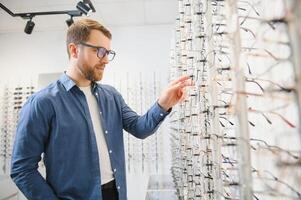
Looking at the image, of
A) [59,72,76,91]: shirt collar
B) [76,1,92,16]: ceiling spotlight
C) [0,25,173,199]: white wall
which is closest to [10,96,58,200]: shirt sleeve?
[59,72,76,91]: shirt collar

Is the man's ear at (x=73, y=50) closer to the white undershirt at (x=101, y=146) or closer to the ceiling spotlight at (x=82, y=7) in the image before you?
the white undershirt at (x=101, y=146)

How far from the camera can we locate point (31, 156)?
1.29 meters

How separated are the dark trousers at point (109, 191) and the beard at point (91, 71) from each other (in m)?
0.53

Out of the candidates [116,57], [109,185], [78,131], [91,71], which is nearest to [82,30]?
[91,71]

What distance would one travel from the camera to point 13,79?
4402mm

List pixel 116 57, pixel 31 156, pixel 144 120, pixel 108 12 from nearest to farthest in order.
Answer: pixel 31 156, pixel 144 120, pixel 108 12, pixel 116 57

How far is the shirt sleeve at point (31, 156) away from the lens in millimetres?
1273

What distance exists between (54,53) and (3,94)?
0.96 meters

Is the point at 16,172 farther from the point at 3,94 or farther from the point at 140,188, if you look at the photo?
the point at 3,94

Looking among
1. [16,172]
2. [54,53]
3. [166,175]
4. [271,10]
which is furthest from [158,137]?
[271,10]

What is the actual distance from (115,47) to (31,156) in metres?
3.21

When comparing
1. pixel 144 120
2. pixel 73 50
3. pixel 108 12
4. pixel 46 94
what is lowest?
pixel 144 120

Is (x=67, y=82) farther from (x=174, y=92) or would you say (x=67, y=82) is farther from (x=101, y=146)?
(x=174, y=92)

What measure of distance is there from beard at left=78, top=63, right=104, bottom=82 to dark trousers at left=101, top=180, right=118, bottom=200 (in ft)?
1.75
